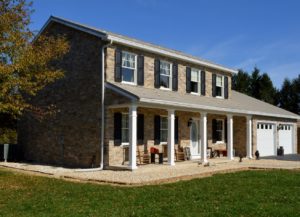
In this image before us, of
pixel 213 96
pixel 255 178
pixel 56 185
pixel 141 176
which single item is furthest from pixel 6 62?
pixel 213 96

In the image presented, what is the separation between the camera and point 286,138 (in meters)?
28.6

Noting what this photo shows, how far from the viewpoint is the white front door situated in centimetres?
2197

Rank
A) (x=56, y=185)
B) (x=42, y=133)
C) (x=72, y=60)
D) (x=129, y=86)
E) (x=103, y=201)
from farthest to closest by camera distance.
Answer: (x=42, y=133), (x=72, y=60), (x=129, y=86), (x=56, y=185), (x=103, y=201)

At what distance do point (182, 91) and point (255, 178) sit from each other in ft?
27.7

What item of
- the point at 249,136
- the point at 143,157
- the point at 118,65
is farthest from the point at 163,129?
the point at 249,136

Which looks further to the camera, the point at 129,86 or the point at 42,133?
the point at 42,133

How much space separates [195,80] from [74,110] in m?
7.29

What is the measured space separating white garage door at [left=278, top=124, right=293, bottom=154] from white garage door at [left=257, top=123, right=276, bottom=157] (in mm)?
1260

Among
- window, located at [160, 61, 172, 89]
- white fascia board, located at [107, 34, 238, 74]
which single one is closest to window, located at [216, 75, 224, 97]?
white fascia board, located at [107, 34, 238, 74]

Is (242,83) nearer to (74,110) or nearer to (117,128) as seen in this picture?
(74,110)

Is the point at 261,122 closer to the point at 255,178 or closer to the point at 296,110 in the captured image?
the point at 255,178

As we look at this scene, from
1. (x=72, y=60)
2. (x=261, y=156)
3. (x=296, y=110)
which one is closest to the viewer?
(x=72, y=60)

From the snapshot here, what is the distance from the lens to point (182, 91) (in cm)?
2125

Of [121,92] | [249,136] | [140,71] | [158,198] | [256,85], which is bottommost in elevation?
[158,198]
